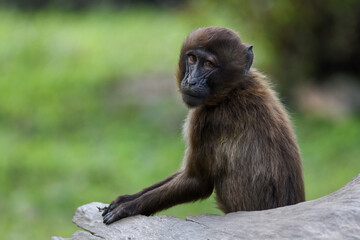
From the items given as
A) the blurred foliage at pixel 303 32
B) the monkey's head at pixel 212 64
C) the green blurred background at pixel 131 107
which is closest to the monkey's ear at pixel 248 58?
the monkey's head at pixel 212 64

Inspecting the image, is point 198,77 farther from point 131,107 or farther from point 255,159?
point 131,107

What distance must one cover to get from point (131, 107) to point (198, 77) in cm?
Result: 711

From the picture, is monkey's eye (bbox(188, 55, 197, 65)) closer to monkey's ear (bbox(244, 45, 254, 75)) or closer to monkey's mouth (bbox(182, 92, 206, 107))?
monkey's mouth (bbox(182, 92, 206, 107))

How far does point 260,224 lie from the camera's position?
4.62 metres

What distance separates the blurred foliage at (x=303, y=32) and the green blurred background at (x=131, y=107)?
0.02m

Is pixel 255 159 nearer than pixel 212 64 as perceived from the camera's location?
Yes

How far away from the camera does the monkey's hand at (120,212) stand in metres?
5.34

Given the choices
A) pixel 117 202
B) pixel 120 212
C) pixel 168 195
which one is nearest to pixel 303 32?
pixel 168 195

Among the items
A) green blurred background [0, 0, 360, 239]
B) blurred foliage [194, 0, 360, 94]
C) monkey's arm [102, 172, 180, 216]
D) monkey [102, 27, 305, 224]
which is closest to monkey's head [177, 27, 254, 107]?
monkey [102, 27, 305, 224]

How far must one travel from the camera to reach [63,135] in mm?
11469

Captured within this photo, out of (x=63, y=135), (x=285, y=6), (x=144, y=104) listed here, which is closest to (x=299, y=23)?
(x=285, y=6)

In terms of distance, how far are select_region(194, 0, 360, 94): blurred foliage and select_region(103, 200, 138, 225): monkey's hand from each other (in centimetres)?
718

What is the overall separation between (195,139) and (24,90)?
8.61 m

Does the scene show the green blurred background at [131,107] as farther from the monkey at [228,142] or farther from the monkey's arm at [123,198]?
the monkey at [228,142]
